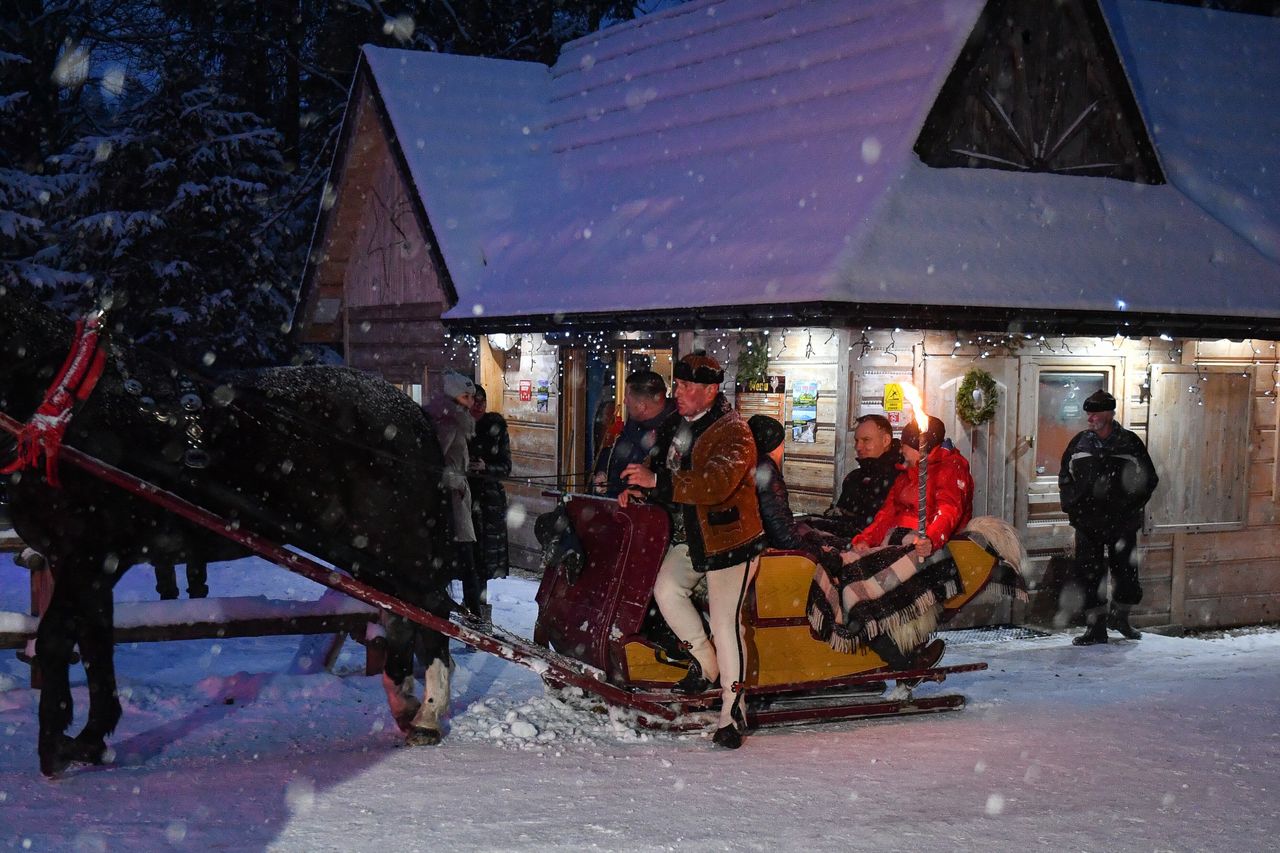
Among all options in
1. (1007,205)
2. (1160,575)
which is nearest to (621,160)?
(1007,205)

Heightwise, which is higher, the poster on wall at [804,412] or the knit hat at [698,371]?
the knit hat at [698,371]

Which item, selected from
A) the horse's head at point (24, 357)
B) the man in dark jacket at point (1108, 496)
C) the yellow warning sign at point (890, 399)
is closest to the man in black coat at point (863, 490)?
the yellow warning sign at point (890, 399)

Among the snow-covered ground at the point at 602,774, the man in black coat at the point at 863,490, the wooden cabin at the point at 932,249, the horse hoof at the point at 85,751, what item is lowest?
the snow-covered ground at the point at 602,774

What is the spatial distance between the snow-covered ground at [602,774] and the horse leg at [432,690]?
0.09m

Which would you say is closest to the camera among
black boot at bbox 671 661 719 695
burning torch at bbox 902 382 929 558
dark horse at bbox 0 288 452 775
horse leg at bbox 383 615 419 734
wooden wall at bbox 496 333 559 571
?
dark horse at bbox 0 288 452 775

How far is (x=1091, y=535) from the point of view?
10.6 meters

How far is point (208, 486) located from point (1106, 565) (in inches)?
299

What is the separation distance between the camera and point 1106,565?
10.7 metres

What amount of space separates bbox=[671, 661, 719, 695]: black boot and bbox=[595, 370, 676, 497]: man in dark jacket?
1120 mm

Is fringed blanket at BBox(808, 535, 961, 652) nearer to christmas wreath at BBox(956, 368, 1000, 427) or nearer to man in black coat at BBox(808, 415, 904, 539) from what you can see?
man in black coat at BBox(808, 415, 904, 539)

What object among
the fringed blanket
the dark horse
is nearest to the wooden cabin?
the fringed blanket

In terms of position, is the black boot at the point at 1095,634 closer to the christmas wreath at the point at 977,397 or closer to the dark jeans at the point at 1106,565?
the dark jeans at the point at 1106,565

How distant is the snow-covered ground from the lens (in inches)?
196

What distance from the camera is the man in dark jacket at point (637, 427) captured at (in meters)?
7.33
